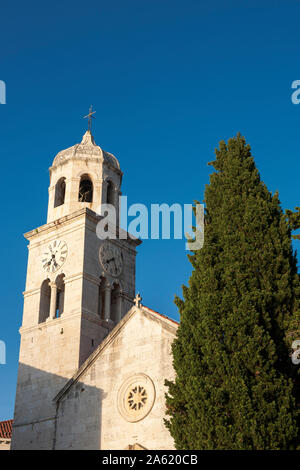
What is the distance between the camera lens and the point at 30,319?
1281 inches

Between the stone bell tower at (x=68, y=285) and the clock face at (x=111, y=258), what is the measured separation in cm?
5

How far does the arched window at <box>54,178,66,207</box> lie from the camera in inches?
1378

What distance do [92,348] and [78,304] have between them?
219 centimetres

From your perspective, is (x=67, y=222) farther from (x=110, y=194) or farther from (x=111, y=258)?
(x=110, y=194)

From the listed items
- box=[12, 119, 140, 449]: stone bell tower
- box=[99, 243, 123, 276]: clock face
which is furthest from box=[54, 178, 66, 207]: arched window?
box=[99, 243, 123, 276]: clock face

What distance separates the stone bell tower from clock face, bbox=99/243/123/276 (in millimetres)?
53

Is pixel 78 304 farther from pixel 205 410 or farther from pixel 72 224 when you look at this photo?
pixel 205 410

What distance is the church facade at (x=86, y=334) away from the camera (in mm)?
25625

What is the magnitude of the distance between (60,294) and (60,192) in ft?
18.9

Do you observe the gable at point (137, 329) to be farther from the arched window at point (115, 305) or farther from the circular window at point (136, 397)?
the arched window at point (115, 305)

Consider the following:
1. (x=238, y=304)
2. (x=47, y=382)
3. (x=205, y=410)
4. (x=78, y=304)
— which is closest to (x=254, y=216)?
(x=238, y=304)

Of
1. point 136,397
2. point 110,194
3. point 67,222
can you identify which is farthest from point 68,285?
point 136,397

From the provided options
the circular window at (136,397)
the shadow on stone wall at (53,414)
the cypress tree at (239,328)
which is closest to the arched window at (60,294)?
the shadow on stone wall at (53,414)

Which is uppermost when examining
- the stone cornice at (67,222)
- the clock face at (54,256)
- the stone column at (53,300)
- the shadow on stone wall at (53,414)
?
the stone cornice at (67,222)
